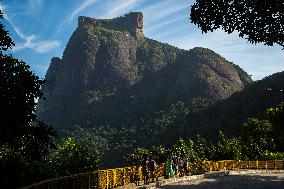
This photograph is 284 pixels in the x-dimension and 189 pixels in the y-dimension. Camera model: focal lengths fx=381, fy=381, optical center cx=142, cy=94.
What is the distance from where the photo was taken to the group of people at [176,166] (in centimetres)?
2405

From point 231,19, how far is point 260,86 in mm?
120443

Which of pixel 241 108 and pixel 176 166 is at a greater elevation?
pixel 241 108

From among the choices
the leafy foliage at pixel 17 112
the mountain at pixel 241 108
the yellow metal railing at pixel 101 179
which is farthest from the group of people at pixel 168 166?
the mountain at pixel 241 108

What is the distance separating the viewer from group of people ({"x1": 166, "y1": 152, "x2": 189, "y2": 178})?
78.9ft

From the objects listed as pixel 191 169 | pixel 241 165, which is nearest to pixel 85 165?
pixel 241 165

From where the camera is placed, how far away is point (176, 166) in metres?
25.9

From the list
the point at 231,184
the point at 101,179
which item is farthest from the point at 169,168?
the point at 101,179

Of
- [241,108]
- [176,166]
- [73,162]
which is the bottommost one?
[73,162]

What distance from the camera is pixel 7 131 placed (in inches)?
637

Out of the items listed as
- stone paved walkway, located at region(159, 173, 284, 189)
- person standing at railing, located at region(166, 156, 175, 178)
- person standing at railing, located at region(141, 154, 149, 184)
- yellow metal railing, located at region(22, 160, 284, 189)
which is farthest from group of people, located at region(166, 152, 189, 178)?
person standing at railing, located at region(141, 154, 149, 184)

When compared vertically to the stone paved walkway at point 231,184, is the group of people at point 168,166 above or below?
above

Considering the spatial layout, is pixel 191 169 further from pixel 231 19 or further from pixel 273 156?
pixel 273 156

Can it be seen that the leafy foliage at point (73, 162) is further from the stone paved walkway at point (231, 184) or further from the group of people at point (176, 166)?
the stone paved walkway at point (231, 184)

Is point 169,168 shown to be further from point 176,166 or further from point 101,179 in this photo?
point 101,179
